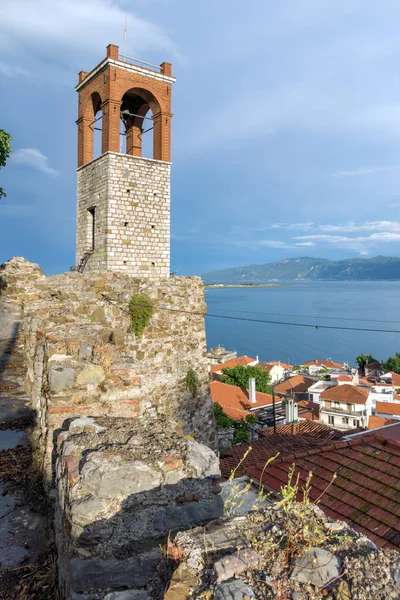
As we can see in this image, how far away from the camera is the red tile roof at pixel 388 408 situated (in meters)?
29.0

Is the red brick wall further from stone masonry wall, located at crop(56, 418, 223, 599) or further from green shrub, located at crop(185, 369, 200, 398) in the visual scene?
stone masonry wall, located at crop(56, 418, 223, 599)

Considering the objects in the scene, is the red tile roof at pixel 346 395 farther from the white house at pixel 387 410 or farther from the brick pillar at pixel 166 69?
the brick pillar at pixel 166 69

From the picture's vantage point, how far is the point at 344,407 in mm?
28547

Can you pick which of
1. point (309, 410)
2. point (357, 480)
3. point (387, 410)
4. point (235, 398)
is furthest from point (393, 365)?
point (357, 480)

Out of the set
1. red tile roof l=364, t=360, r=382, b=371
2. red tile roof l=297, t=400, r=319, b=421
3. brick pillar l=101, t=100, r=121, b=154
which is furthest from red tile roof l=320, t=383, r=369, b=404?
red tile roof l=364, t=360, r=382, b=371

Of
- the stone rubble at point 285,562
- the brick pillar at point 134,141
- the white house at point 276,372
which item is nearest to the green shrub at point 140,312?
the stone rubble at point 285,562

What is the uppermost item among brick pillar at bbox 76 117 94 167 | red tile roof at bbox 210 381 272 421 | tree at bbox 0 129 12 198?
brick pillar at bbox 76 117 94 167

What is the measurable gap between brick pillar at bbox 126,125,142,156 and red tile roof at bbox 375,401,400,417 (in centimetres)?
2491

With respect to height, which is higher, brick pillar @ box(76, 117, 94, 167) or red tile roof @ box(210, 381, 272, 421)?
brick pillar @ box(76, 117, 94, 167)

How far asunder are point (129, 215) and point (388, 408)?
25.6 meters

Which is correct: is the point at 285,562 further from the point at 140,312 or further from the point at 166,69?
the point at 166,69

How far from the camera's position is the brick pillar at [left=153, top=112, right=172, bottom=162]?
518 inches

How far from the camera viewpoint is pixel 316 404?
106ft

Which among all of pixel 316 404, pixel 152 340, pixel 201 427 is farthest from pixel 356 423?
pixel 152 340
